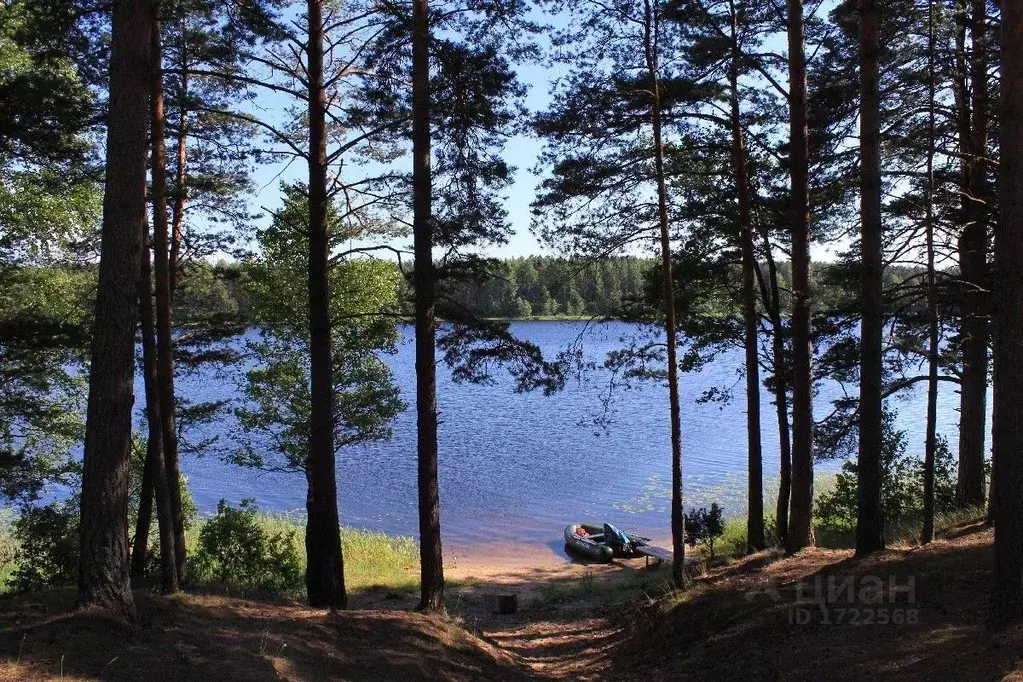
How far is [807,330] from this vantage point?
10219 millimetres

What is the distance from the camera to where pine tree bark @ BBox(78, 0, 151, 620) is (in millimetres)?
6074

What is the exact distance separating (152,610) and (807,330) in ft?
27.1

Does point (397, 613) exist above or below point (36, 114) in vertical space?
below

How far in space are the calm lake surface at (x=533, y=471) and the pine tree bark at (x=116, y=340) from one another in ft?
36.2

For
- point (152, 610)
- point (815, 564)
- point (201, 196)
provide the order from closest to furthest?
point (152, 610) → point (815, 564) → point (201, 196)

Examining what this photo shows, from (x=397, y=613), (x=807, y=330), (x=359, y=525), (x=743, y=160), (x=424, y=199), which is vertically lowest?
(x=359, y=525)

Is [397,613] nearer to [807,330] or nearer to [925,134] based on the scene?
[807,330]

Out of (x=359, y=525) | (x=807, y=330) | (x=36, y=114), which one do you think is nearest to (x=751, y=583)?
(x=807, y=330)

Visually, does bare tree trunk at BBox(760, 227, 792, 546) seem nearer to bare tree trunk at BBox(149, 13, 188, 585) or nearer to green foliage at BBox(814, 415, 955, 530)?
green foliage at BBox(814, 415, 955, 530)

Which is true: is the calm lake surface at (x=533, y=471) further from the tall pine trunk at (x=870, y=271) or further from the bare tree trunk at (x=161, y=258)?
the tall pine trunk at (x=870, y=271)

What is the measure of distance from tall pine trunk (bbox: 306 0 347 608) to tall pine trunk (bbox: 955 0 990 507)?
8369mm

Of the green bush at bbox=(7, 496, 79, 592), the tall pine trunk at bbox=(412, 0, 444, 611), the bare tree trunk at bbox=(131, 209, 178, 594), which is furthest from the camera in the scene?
the green bush at bbox=(7, 496, 79, 592)

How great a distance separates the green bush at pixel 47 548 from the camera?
42.1ft

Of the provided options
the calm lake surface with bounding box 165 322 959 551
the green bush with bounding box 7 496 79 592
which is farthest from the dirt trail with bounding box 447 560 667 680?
the green bush with bounding box 7 496 79 592
